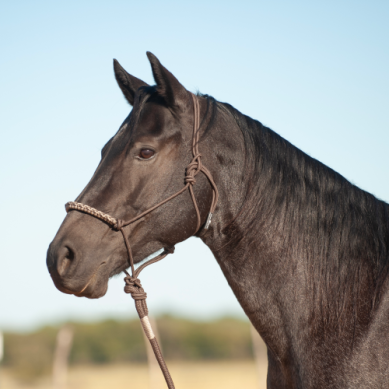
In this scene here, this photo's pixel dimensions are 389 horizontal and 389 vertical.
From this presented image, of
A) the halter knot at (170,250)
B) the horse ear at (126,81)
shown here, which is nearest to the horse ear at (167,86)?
the horse ear at (126,81)

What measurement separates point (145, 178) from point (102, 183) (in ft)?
0.88

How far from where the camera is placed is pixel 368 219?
9.74 ft

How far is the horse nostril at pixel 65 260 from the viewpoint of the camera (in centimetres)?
269

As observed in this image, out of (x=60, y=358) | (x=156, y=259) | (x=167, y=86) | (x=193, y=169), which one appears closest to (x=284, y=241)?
(x=193, y=169)

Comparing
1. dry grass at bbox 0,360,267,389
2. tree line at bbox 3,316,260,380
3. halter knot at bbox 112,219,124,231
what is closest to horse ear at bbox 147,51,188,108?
halter knot at bbox 112,219,124,231

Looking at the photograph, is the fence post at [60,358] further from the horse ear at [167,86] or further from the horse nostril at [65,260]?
the horse ear at [167,86]

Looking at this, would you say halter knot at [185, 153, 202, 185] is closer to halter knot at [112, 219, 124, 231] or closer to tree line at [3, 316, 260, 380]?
halter knot at [112, 219, 124, 231]

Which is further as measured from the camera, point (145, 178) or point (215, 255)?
point (215, 255)

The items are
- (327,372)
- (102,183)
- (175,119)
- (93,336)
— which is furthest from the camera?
(93,336)

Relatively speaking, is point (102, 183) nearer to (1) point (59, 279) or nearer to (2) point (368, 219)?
(1) point (59, 279)

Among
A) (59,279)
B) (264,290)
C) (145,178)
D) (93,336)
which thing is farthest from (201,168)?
(93,336)

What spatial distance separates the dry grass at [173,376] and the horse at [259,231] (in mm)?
21291

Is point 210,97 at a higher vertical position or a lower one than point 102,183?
higher

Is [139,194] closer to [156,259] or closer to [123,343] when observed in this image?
[156,259]
